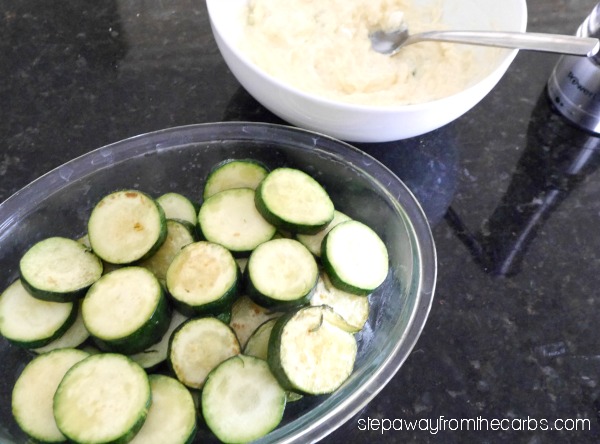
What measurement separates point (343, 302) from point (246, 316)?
0.18 metres

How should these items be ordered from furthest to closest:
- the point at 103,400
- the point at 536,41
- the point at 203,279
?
1. the point at 536,41
2. the point at 203,279
3. the point at 103,400

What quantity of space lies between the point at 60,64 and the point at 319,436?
1246 millimetres

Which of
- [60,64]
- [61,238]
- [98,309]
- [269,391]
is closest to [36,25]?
[60,64]

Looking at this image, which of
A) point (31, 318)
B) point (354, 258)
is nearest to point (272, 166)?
point (354, 258)

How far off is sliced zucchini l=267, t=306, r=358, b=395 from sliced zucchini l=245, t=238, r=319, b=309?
0.16ft

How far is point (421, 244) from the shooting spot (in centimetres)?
109

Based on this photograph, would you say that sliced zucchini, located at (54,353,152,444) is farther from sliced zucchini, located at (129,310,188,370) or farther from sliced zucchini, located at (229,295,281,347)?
sliced zucchini, located at (229,295,281,347)

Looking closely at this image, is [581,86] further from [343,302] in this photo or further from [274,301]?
[274,301]

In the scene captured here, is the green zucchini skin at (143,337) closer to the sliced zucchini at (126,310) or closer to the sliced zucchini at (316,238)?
the sliced zucchini at (126,310)

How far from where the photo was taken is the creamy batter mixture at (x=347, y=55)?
4.36 feet

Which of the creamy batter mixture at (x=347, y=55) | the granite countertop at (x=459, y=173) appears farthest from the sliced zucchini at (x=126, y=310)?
the creamy batter mixture at (x=347, y=55)

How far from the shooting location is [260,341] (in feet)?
3.21

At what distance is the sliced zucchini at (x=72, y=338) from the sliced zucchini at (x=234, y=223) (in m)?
0.27

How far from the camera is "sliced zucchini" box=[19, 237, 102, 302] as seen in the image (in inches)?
38.7
